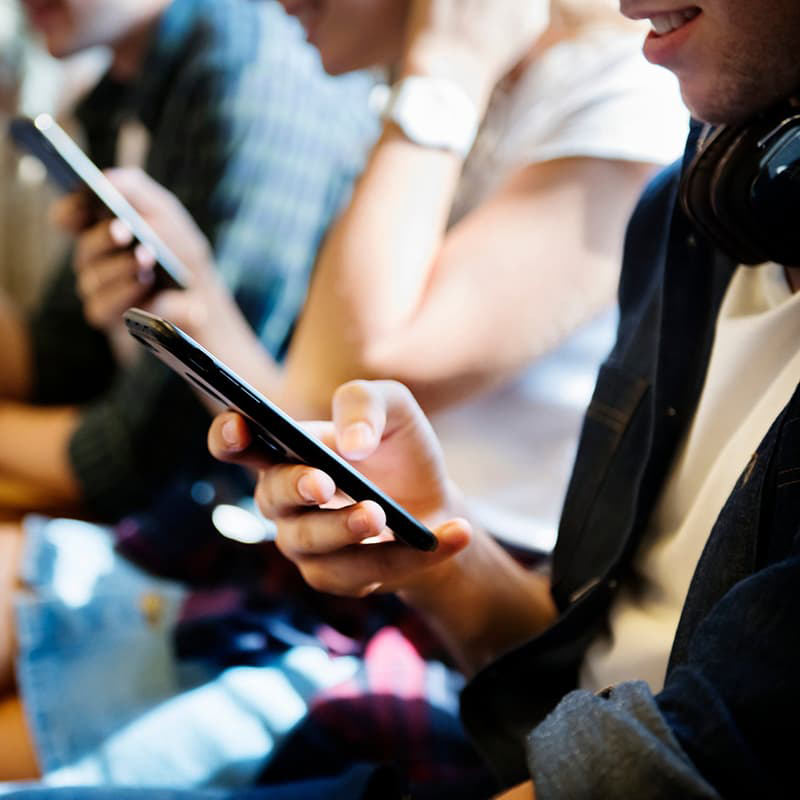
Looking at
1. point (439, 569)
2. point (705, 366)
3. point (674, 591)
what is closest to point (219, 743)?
point (439, 569)

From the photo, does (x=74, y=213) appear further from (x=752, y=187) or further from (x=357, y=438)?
(x=752, y=187)

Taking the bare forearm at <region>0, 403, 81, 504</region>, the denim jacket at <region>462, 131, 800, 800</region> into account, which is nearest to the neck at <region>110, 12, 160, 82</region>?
the bare forearm at <region>0, 403, 81, 504</region>

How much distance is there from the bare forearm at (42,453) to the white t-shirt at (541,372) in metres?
0.55

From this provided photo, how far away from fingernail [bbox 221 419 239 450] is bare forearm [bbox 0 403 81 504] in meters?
0.74

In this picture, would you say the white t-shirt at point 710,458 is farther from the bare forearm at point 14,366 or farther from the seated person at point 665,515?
the bare forearm at point 14,366

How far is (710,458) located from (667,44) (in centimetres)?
28

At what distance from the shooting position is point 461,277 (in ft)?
3.06

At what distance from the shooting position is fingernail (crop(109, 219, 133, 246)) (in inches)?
39.7

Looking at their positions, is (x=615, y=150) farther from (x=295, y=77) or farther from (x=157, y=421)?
(x=157, y=421)

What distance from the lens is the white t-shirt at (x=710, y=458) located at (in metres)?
0.65

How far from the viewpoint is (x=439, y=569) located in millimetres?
782

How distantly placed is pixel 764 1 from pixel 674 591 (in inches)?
15.4

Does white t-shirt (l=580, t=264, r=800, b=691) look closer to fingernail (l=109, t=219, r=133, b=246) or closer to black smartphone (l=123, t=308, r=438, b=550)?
black smartphone (l=123, t=308, r=438, b=550)

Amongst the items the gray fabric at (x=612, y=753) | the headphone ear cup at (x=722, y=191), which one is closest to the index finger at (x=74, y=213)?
the headphone ear cup at (x=722, y=191)
